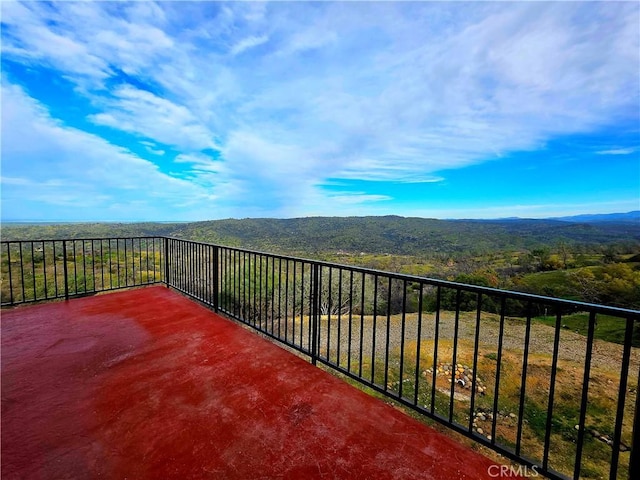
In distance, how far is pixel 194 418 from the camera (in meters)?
1.65

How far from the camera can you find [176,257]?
15.5ft

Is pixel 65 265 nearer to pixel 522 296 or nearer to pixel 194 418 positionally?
pixel 194 418

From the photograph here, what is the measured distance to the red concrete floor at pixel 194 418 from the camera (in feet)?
4.35

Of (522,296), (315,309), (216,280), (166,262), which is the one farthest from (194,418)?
(166,262)

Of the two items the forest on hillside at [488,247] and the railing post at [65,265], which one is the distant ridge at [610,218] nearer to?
the forest on hillside at [488,247]

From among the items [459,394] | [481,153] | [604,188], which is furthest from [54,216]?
[604,188]

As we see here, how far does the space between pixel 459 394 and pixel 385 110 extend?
8.75m

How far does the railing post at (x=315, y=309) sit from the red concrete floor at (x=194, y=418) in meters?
Result: 0.12

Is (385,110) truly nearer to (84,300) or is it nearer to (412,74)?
(412,74)

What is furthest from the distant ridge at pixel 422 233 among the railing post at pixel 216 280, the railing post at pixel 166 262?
the railing post at pixel 216 280

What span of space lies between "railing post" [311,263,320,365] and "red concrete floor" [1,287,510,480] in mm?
123

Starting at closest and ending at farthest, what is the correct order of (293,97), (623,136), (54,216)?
(293,97) < (54,216) < (623,136)

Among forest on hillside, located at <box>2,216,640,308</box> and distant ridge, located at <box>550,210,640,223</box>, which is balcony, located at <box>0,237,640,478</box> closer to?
forest on hillside, located at <box>2,216,640,308</box>

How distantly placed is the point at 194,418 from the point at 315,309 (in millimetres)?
1176
